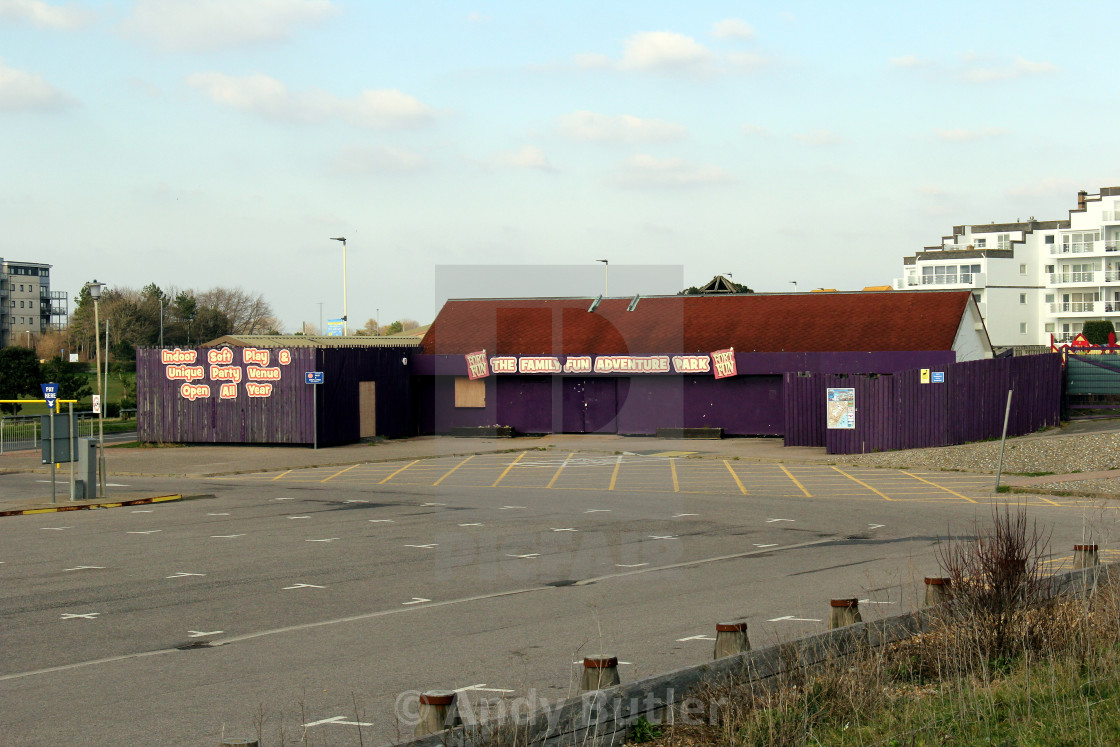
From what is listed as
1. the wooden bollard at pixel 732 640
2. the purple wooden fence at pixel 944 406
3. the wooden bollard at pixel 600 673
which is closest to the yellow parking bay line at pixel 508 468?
the purple wooden fence at pixel 944 406

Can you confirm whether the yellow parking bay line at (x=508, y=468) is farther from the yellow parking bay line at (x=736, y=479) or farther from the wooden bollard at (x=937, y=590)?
the wooden bollard at (x=937, y=590)

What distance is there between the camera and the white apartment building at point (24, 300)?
14275 centimetres

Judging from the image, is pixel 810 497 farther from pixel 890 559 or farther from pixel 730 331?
pixel 730 331

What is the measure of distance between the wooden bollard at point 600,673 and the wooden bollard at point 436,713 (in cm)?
107

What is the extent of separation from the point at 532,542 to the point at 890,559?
5.83 meters

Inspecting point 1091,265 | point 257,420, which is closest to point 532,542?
point 257,420

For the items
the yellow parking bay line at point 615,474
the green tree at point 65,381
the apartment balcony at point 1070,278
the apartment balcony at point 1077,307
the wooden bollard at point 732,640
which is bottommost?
the yellow parking bay line at point 615,474

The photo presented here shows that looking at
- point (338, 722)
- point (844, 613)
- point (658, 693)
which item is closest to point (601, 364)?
point (844, 613)

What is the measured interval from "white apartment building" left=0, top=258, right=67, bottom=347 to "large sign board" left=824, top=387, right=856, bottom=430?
5107 inches

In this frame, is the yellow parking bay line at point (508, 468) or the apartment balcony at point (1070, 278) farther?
the apartment balcony at point (1070, 278)

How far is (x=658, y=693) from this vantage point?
21.5 ft

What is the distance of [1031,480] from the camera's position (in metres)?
26.0

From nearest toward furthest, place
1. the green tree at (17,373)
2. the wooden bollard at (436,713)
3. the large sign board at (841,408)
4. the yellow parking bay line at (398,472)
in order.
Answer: the wooden bollard at (436,713), the yellow parking bay line at (398,472), the large sign board at (841,408), the green tree at (17,373)

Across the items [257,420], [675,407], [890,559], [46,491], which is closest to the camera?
[890,559]
